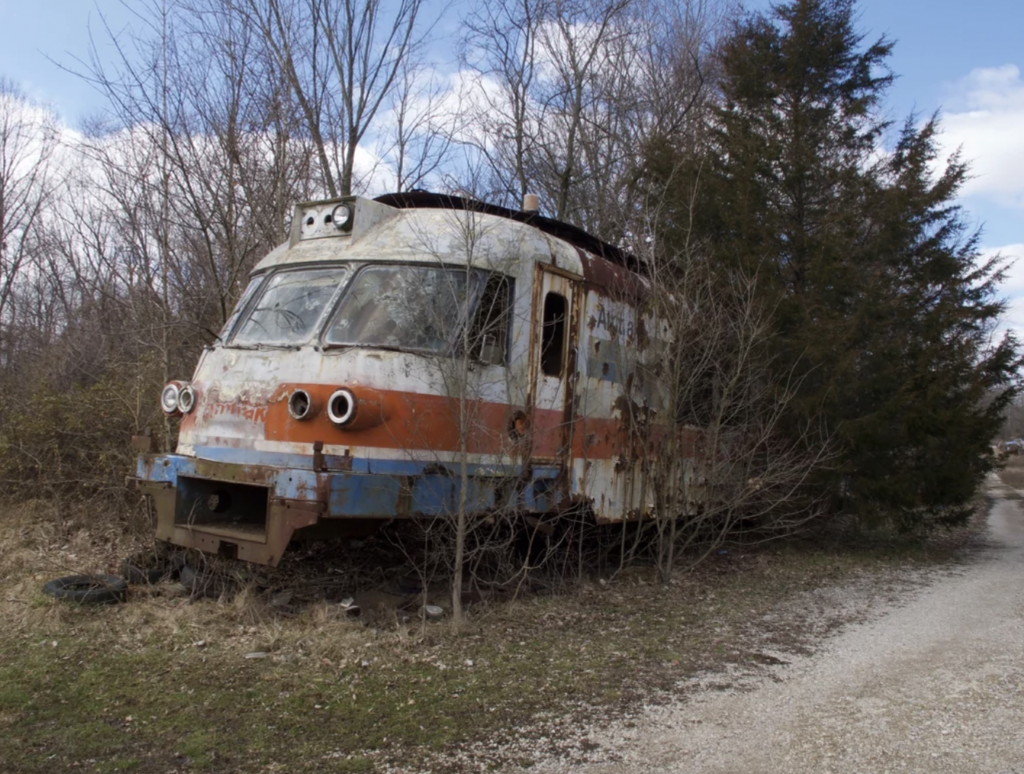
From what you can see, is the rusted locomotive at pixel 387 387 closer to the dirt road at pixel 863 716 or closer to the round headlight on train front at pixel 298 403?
the round headlight on train front at pixel 298 403

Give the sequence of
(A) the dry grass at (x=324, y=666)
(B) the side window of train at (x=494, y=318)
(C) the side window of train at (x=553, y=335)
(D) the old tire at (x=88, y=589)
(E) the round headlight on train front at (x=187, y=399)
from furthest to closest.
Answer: (C) the side window of train at (x=553, y=335)
(E) the round headlight on train front at (x=187, y=399)
(B) the side window of train at (x=494, y=318)
(D) the old tire at (x=88, y=589)
(A) the dry grass at (x=324, y=666)

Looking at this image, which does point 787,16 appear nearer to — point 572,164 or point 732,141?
point 732,141

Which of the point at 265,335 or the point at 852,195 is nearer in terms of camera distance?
the point at 265,335

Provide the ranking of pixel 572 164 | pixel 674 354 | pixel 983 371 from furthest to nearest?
1. pixel 572 164
2. pixel 983 371
3. pixel 674 354

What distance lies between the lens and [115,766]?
152 inches

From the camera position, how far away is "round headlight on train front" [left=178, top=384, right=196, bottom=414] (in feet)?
22.8

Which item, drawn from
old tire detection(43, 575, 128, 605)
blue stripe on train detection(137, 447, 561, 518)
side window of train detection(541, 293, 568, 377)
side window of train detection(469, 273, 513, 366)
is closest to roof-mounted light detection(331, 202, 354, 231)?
side window of train detection(469, 273, 513, 366)

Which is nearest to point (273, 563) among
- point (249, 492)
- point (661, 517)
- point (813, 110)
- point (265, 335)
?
point (249, 492)

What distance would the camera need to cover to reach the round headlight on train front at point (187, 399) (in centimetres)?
695

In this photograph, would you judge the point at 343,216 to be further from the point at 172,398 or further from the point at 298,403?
the point at 172,398

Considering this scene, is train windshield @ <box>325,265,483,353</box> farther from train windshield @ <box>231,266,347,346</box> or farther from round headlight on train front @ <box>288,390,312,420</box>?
round headlight on train front @ <box>288,390,312,420</box>

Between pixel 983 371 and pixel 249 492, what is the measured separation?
943 centimetres

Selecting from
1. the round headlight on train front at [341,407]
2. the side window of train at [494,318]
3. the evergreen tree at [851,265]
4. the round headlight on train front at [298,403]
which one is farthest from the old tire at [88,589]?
the evergreen tree at [851,265]

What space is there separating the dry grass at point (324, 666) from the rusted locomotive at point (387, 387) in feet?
2.30
